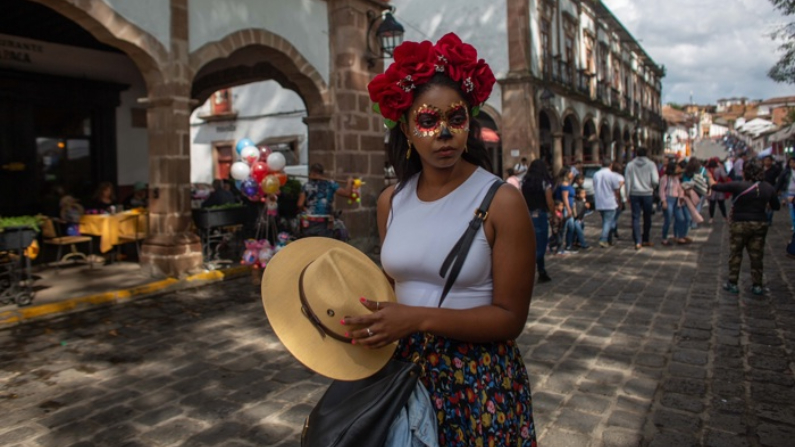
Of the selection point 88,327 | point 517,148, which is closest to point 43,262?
point 88,327

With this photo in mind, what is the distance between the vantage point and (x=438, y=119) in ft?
5.33

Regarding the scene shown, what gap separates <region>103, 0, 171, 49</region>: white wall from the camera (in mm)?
7207

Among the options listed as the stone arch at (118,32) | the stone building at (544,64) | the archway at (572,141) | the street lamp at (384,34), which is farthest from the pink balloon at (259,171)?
the archway at (572,141)

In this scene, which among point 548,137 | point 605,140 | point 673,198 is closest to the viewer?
point 673,198

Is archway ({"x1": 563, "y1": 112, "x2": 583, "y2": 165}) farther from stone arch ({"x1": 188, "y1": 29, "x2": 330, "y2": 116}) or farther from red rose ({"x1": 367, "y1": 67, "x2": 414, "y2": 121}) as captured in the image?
red rose ({"x1": 367, "y1": 67, "x2": 414, "y2": 121})

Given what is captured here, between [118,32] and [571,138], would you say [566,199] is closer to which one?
[118,32]

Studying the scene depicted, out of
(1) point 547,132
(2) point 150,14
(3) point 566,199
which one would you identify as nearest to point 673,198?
(3) point 566,199

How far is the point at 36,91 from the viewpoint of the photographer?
401 inches

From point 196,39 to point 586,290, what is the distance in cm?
620

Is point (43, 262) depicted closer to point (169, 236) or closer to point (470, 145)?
point (169, 236)

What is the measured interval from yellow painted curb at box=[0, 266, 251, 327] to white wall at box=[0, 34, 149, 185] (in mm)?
5028

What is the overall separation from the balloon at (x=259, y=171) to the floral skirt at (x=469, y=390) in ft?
23.2

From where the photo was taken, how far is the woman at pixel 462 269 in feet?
4.97

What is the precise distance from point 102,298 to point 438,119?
6.40 m
